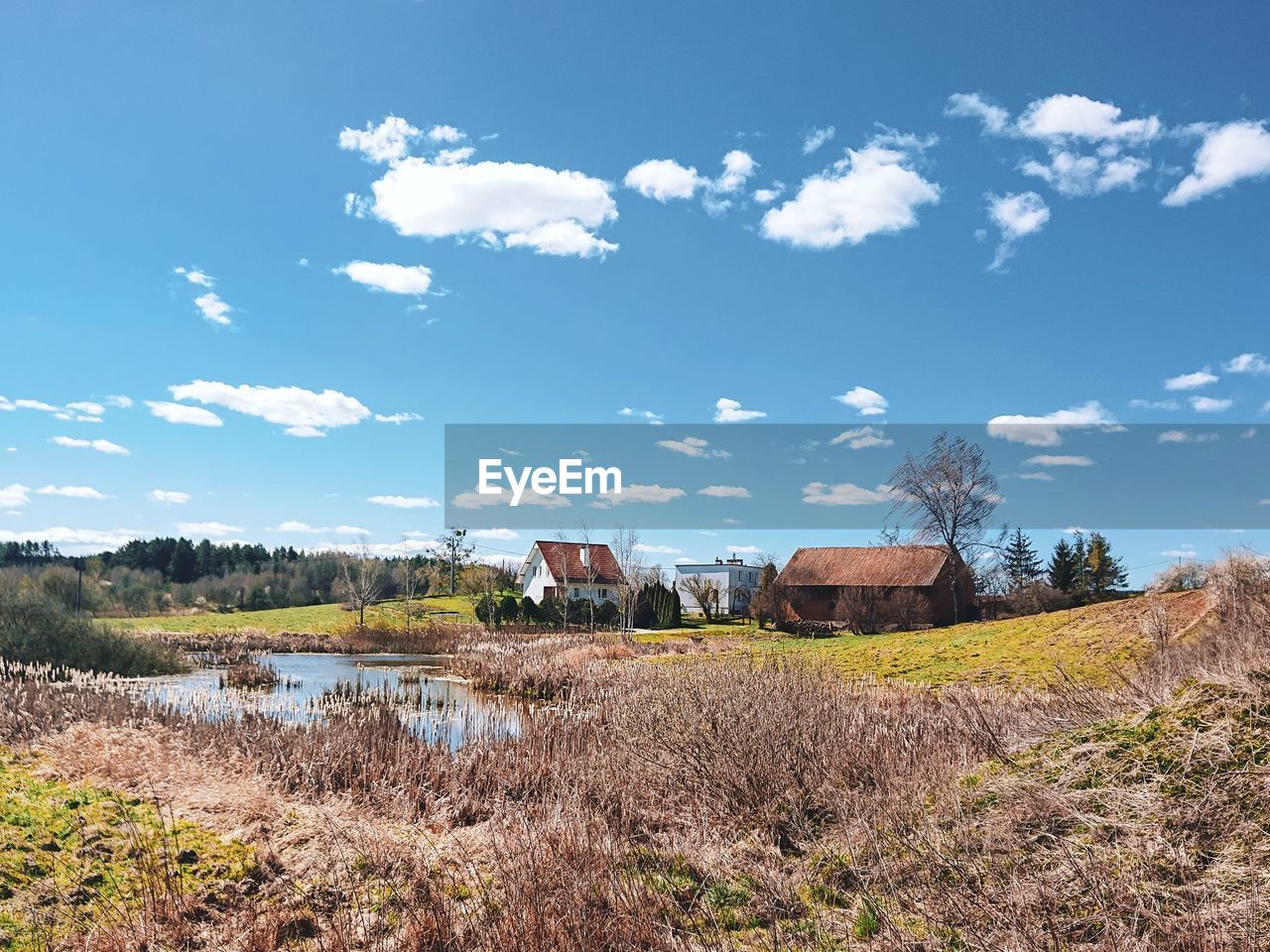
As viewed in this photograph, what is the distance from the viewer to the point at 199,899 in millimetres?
6160

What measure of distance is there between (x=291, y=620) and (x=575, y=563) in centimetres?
1892

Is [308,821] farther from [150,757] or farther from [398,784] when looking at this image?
[150,757]

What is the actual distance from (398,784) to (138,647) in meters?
16.4

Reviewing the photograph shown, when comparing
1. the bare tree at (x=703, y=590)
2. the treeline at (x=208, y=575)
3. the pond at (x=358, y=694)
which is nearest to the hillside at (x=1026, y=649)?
the pond at (x=358, y=694)

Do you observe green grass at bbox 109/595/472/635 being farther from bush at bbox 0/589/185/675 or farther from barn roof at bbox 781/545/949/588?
barn roof at bbox 781/545/949/588

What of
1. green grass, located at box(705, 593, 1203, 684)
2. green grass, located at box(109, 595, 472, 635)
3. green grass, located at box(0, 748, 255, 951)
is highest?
green grass, located at box(705, 593, 1203, 684)

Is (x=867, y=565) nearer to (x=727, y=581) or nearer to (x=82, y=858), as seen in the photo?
(x=727, y=581)

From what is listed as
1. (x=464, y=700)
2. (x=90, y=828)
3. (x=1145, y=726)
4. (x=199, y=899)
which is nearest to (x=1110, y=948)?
(x=1145, y=726)

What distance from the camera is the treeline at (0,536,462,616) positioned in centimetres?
5481

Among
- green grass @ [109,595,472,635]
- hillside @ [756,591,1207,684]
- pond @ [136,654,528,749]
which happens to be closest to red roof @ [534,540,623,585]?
green grass @ [109,595,472,635]

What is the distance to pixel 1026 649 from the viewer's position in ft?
60.8

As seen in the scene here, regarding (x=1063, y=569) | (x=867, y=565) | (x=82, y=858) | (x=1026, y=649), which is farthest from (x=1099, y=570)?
(x=82, y=858)

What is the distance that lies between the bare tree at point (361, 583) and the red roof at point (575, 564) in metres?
11.4

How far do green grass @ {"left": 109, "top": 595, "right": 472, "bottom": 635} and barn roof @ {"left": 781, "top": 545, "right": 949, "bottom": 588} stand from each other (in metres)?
19.9
